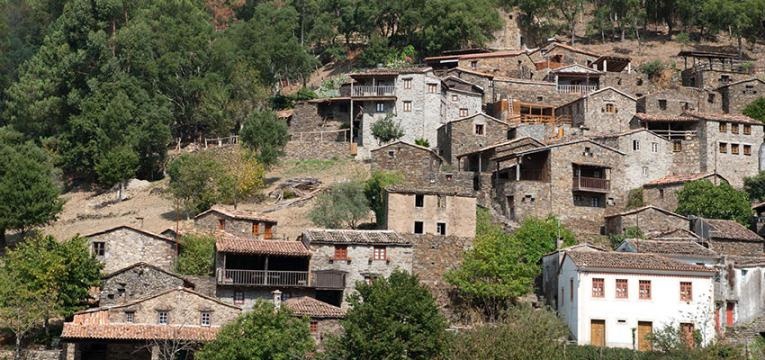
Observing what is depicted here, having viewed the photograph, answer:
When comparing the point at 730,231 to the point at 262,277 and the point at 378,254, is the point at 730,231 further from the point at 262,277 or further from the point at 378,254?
the point at 262,277

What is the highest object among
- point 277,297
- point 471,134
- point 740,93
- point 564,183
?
point 740,93

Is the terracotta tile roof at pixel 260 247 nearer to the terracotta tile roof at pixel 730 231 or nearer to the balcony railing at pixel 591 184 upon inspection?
the balcony railing at pixel 591 184

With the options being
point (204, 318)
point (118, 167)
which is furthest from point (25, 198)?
point (204, 318)

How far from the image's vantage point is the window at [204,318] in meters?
51.4

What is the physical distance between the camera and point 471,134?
2955 inches

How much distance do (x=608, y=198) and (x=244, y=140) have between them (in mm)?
24000

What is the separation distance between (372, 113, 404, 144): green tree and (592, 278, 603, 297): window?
27.8 m

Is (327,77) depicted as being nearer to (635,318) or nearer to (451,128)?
(451,128)

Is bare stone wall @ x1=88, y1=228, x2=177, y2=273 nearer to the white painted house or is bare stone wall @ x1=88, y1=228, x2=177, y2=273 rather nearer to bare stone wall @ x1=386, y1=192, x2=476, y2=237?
bare stone wall @ x1=386, y1=192, x2=476, y2=237

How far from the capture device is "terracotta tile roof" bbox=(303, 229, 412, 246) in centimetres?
5659

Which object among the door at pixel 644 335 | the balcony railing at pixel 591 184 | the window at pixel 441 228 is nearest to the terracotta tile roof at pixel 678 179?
the balcony railing at pixel 591 184

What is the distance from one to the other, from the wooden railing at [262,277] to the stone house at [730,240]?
→ 69.7ft

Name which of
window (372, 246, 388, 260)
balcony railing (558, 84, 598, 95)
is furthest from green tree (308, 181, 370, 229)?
balcony railing (558, 84, 598, 95)

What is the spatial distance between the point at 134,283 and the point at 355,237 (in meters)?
10.8
